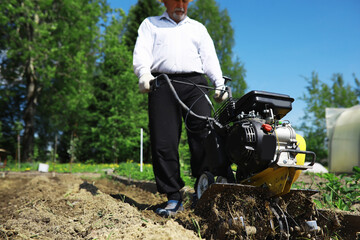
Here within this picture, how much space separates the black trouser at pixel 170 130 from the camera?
296 cm

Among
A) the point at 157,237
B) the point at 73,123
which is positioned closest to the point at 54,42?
the point at 73,123

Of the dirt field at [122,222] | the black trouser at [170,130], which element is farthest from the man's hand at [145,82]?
the dirt field at [122,222]

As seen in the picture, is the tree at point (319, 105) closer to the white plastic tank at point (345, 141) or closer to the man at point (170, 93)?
the white plastic tank at point (345, 141)

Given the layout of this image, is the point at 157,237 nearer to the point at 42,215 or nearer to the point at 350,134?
the point at 42,215

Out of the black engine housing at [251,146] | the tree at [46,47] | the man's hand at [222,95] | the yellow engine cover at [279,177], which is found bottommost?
the yellow engine cover at [279,177]

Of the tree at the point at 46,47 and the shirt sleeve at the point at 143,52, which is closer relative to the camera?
the shirt sleeve at the point at 143,52

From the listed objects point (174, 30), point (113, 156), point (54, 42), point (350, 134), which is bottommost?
point (113, 156)

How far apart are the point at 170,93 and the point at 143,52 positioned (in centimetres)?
47

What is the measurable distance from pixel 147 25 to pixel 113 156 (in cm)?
1274

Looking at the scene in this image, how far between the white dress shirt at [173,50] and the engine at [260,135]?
3.43 ft

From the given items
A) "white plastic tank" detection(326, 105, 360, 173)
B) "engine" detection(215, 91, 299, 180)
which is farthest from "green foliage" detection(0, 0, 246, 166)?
"engine" detection(215, 91, 299, 180)

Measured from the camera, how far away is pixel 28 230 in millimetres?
2293

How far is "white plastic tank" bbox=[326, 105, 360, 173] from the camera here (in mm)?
8672

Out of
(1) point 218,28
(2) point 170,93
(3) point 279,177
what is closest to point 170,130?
(2) point 170,93
